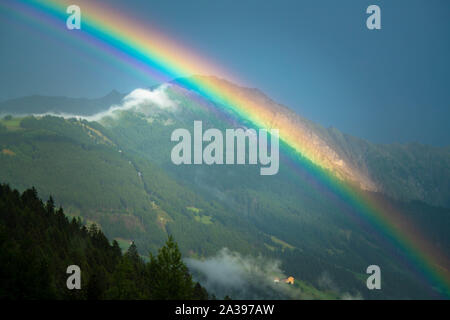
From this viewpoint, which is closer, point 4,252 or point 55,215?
point 4,252

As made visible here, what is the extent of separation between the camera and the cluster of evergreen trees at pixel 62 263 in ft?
140

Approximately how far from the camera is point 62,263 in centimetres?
6328

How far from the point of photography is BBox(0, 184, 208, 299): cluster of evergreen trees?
42.8 metres

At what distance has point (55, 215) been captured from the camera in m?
83.0

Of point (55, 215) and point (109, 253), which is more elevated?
point (55, 215)

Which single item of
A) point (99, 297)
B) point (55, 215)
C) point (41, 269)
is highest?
point (55, 215)
